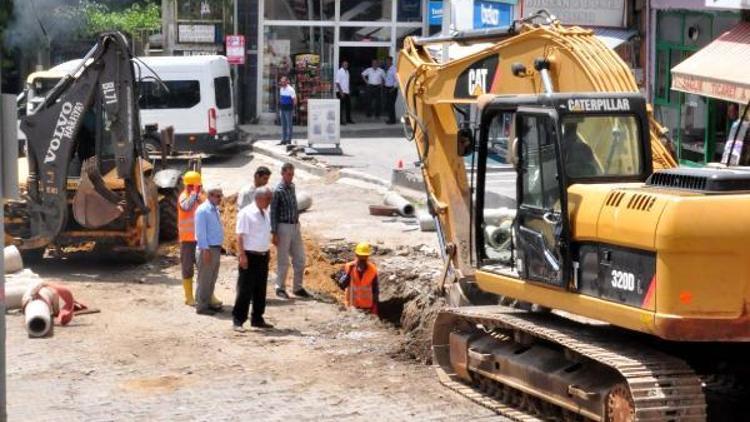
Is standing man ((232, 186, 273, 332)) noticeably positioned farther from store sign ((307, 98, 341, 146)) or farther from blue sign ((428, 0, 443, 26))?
blue sign ((428, 0, 443, 26))

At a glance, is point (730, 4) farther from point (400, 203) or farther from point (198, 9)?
point (198, 9)

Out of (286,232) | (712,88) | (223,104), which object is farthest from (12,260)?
(223,104)

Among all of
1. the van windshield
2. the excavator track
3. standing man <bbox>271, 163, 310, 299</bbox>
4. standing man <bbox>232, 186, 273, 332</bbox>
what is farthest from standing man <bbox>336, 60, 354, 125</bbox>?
the excavator track

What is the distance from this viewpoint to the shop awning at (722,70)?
2044 centimetres

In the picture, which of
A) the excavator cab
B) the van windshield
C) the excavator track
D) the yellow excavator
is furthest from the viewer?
the van windshield

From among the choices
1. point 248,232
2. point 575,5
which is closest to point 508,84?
point 248,232

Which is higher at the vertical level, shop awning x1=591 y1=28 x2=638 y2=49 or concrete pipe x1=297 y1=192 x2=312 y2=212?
shop awning x1=591 y1=28 x2=638 y2=49

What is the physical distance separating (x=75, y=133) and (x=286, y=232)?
3.40 m

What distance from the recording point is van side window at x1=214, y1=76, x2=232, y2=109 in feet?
107

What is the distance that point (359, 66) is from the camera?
4022cm

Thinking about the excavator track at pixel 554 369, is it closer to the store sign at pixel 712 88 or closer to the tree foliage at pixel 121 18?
the store sign at pixel 712 88

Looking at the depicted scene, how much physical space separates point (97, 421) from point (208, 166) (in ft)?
68.6

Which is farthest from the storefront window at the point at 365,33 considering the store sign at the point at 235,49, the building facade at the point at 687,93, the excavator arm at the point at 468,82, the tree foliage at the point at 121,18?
the excavator arm at the point at 468,82

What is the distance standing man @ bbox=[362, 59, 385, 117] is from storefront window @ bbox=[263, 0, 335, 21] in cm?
187
